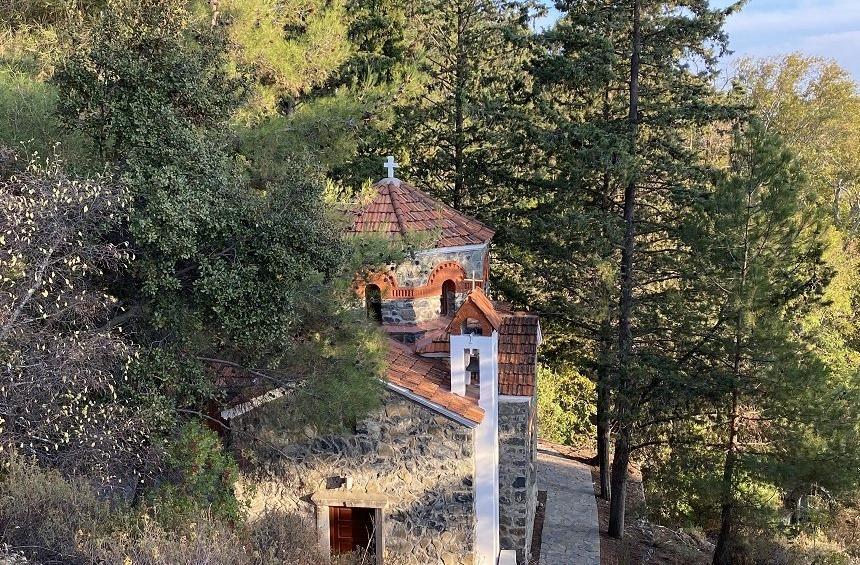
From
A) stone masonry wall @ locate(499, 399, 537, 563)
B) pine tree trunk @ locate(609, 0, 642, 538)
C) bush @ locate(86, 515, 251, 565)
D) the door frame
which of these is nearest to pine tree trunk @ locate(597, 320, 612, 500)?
pine tree trunk @ locate(609, 0, 642, 538)

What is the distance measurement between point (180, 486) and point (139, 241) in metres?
2.81

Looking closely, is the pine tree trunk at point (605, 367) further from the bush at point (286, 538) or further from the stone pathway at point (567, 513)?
the bush at point (286, 538)

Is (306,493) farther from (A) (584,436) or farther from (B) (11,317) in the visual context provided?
(A) (584,436)

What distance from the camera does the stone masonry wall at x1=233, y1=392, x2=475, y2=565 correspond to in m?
9.36

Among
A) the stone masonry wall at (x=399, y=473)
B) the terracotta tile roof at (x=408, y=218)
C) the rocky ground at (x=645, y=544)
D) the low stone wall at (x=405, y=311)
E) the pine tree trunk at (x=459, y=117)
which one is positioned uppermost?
the pine tree trunk at (x=459, y=117)

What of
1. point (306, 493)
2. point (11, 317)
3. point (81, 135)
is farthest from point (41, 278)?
point (306, 493)

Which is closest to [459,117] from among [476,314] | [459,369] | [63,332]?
[476,314]

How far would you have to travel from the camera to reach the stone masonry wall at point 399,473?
9.36 metres

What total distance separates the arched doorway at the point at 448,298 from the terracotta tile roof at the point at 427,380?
1304mm

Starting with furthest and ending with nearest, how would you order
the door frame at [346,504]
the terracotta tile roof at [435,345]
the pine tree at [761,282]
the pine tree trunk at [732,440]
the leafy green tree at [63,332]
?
the pine tree trunk at [732,440], the pine tree at [761,282], the terracotta tile roof at [435,345], the door frame at [346,504], the leafy green tree at [63,332]

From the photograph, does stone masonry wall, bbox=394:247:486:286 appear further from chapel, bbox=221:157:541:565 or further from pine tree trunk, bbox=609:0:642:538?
pine tree trunk, bbox=609:0:642:538

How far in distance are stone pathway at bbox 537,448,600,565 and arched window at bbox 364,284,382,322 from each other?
5332mm

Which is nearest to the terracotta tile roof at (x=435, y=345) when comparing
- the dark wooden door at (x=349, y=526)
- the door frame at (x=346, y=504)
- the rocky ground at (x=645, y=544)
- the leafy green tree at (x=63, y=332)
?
the door frame at (x=346, y=504)

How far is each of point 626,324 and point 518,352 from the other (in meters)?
3.47
